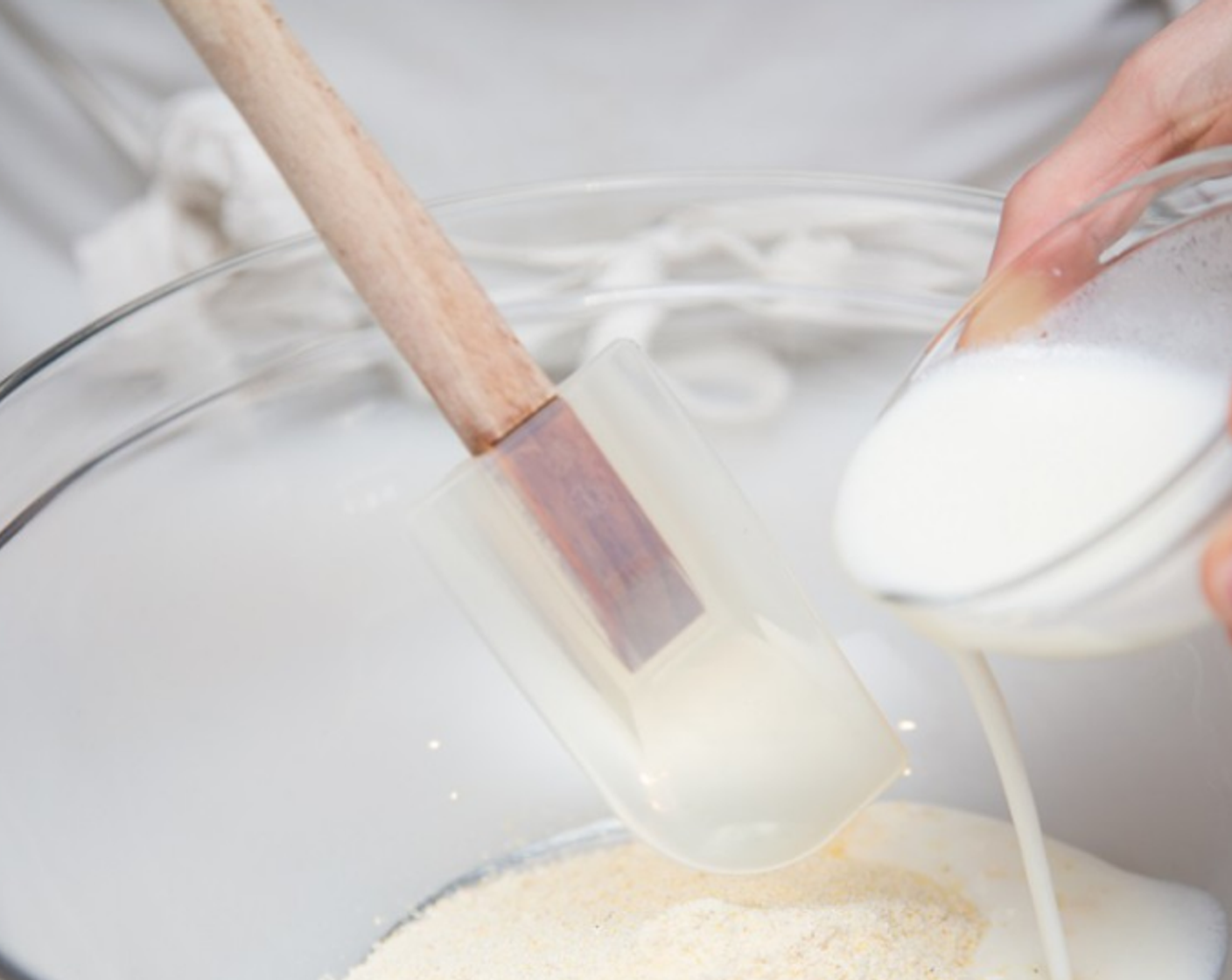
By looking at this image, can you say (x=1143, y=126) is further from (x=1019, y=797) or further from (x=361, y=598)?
(x=361, y=598)

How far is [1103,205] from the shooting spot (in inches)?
26.3

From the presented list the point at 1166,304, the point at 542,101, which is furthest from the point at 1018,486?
the point at 542,101

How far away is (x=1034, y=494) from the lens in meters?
0.57

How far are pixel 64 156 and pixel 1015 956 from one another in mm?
1019

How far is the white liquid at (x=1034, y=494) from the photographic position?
507 mm

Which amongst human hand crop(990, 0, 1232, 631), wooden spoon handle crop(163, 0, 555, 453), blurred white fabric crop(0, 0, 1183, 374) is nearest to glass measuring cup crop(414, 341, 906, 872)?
wooden spoon handle crop(163, 0, 555, 453)

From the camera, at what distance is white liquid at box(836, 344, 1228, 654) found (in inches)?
20.0

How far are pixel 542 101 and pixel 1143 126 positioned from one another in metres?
0.63

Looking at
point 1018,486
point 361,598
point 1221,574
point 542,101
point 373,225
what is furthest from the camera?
point 542,101

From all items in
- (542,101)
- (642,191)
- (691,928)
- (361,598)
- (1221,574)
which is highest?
(542,101)

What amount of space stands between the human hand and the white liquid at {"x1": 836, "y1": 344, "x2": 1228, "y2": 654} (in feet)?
0.45

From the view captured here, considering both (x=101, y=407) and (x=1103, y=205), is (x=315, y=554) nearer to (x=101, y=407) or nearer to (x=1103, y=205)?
(x=101, y=407)

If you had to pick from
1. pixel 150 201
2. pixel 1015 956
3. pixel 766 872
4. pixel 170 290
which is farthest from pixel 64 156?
pixel 1015 956

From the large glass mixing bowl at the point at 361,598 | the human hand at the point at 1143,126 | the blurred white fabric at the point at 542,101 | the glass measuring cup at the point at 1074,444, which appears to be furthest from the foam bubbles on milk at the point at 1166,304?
the blurred white fabric at the point at 542,101
